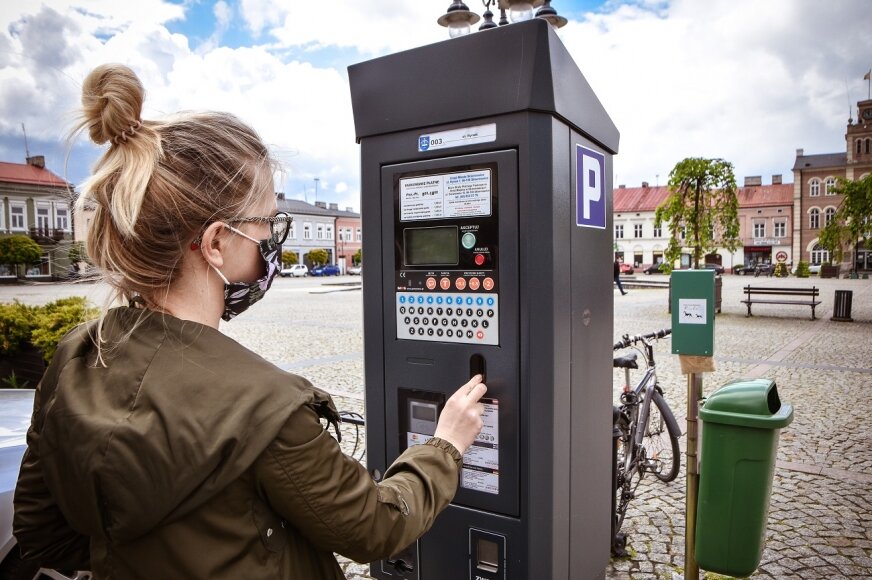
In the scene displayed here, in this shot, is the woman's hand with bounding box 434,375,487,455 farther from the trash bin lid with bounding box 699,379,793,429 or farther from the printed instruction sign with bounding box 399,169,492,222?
the trash bin lid with bounding box 699,379,793,429

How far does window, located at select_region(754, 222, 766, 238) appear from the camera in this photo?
182 ft

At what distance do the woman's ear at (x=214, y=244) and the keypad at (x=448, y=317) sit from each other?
0.85 m

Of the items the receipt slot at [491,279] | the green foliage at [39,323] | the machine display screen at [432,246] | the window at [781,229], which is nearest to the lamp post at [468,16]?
the receipt slot at [491,279]

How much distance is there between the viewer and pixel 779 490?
13.2ft

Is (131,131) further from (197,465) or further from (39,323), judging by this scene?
(39,323)

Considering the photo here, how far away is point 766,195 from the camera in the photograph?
2215 inches

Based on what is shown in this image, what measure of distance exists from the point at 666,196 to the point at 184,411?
59.1 meters

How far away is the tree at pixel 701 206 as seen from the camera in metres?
14.1

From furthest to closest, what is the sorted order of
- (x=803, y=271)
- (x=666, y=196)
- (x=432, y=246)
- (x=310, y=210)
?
(x=310, y=210), (x=666, y=196), (x=803, y=271), (x=432, y=246)

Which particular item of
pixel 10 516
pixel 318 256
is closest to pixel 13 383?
pixel 10 516

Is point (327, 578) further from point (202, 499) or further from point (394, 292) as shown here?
point (394, 292)

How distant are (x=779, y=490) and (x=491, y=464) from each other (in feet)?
10.3

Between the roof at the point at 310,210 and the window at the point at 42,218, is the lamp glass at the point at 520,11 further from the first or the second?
the roof at the point at 310,210

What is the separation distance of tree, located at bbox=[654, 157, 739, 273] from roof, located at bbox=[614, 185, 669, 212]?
4430 cm
